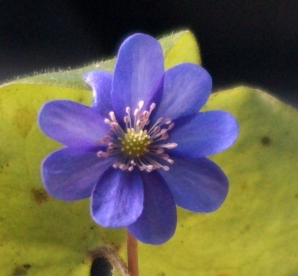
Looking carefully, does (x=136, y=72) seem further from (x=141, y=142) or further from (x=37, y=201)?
(x=37, y=201)

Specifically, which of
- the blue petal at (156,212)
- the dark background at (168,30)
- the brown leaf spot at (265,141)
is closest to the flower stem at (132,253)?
the blue petal at (156,212)

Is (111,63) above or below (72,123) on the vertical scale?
above

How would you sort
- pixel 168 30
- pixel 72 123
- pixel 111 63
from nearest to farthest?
pixel 72 123 → pixel 111 63 → pixel 168 30

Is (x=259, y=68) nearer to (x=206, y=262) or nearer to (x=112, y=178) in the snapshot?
(x=206, y=262)

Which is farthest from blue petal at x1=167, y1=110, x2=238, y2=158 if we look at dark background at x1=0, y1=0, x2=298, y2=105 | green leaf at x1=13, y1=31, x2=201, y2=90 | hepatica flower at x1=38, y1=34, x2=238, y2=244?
dark background at x1=0, y1=0, x2=298, y2=105

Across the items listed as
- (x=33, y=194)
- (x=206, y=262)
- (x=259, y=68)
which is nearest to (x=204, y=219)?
(x=206, y=262)

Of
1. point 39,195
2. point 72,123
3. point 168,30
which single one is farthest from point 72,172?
point 168,30

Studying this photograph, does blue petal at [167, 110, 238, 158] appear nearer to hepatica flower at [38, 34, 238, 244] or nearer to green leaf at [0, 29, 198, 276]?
hepatica flower at [38, 34, 238, 244]
